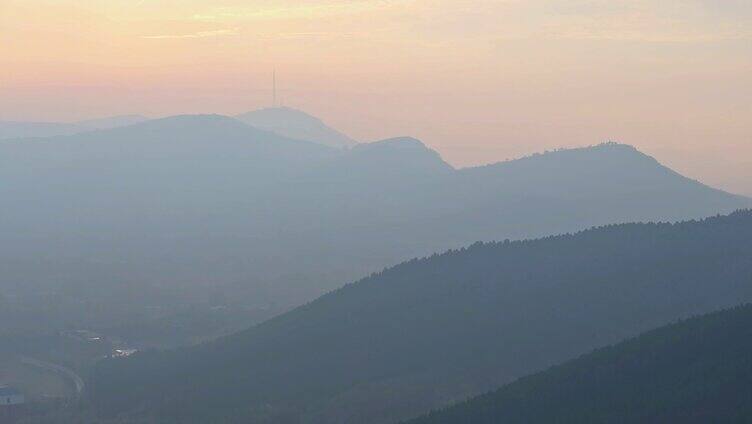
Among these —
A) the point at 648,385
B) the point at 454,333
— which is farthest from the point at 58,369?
the point at 648,385

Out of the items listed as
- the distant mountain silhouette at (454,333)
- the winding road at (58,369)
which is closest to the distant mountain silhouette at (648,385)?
the distant mountain silhouette at (454,333)

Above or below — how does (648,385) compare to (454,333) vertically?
above

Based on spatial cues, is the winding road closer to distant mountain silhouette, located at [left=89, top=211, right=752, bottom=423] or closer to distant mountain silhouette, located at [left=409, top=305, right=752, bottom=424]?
distant mountain silhouette, located at [left=89, top=211, right=752, bottom=423]

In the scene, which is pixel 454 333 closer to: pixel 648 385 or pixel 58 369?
pixel 648 385

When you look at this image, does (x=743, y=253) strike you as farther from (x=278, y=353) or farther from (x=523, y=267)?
(x=278, y=353)

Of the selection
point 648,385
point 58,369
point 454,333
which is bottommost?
point 58,369

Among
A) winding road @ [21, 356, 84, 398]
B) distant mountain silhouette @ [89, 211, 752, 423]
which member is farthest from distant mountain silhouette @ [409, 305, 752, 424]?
winding road @ [21, 356, 84, 398]

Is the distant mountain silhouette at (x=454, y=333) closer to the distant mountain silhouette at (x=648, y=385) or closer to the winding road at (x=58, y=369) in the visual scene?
the distant mountain silhouette at (x=648, y=385)
